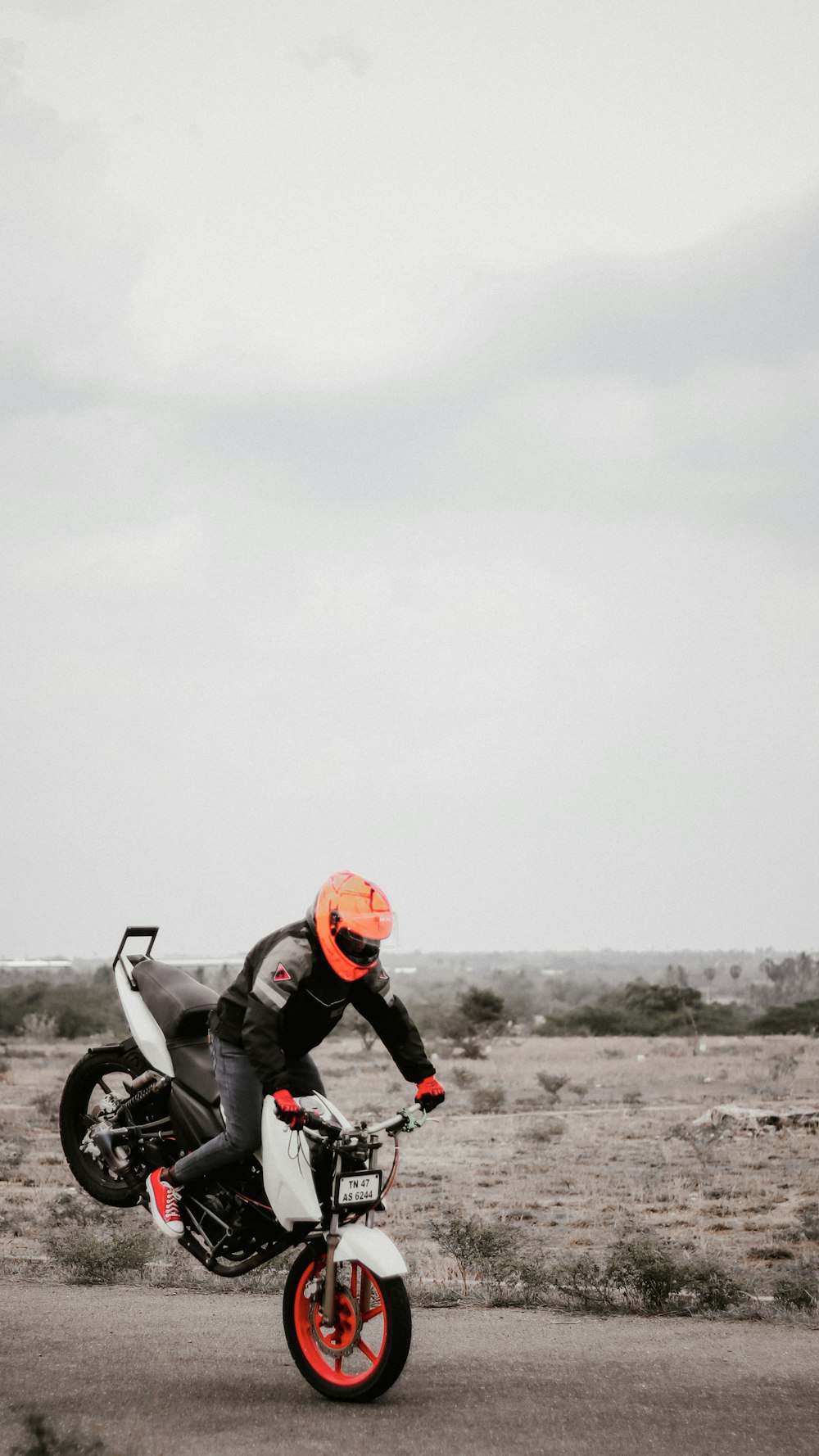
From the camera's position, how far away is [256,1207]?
21.8ft

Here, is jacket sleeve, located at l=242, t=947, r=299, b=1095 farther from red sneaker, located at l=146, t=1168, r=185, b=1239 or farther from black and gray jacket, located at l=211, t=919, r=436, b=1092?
red sneaker, located at l=146, t=1168, r=185, b=1239

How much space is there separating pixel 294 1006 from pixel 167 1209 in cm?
137

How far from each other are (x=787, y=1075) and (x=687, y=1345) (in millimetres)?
28565

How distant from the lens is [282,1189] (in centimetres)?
625

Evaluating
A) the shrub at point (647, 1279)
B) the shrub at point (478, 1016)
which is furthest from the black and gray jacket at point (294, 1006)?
the shrub at point (478, 1016)

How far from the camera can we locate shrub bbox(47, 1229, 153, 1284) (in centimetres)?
911

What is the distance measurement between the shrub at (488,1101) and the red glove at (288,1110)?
22823mm

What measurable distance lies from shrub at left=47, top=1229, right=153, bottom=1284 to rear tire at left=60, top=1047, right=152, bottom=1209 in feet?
4.13

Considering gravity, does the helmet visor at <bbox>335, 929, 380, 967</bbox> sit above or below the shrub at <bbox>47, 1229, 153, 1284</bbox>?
above

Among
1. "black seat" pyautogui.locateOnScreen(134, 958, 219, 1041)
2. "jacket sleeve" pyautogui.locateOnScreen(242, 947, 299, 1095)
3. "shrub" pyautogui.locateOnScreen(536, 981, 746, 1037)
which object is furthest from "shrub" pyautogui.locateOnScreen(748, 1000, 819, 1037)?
"jacket sleeve" pyautogui.locateOnScreen(242, 947, 299, 1095)

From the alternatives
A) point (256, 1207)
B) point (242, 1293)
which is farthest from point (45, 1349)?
point (242, 1293)

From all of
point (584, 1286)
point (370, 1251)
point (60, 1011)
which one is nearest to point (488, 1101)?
point (584, 1286)

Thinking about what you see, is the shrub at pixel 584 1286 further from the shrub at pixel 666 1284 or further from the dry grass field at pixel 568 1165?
the dry grass field at pixel 568 1165

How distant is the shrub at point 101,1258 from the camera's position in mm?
9109
